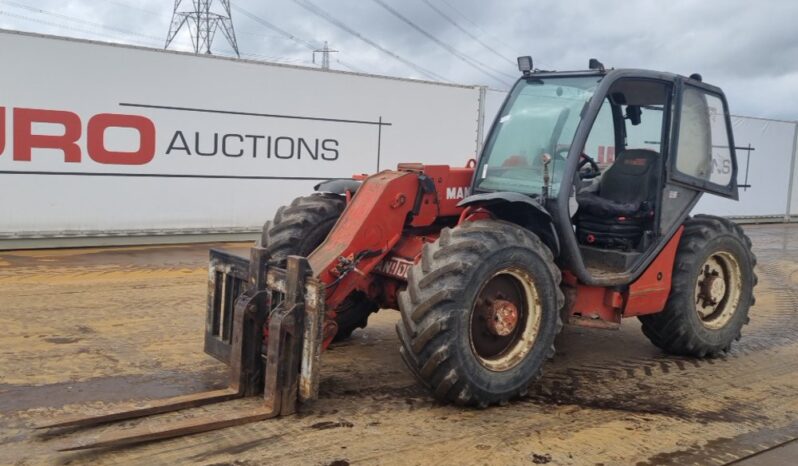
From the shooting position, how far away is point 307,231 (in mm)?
5465

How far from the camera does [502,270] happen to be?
181 inches

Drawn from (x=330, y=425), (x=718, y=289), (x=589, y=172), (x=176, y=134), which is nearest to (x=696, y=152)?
(x=589, y=172)

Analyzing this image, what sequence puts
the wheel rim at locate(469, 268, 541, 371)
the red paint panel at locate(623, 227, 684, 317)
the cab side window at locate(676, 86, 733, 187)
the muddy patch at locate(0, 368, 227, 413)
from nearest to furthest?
the muddy patch at locate(0, 368, 227, 413), the wheel rim at locate(469, 268, 541, 371), the red paint panel at locate(623, 227, 684, 317), the cab side window at locate(676, 86, 733, 187)

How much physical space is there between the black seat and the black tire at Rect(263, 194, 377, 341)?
181 cm

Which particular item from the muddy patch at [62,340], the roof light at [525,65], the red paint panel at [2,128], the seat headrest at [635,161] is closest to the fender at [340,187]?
the roof light at [525,65]

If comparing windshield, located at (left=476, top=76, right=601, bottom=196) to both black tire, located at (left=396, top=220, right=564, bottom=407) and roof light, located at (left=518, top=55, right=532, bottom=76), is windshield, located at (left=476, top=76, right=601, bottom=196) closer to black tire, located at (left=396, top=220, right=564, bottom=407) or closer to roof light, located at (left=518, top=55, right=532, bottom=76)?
roof light, located at (left=518, top=55, right=532, bottom=76)

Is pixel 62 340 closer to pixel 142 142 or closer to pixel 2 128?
pixel 2 128

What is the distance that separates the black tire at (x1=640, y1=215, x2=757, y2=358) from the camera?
591 cm

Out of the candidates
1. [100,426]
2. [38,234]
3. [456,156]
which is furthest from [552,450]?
[456,156]

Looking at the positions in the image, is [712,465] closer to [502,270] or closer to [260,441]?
[502,270]

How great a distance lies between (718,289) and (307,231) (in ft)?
11.0

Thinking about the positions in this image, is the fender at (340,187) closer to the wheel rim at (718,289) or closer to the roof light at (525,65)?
the roof light at (525,65)

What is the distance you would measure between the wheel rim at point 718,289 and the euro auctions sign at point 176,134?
26.1 ft

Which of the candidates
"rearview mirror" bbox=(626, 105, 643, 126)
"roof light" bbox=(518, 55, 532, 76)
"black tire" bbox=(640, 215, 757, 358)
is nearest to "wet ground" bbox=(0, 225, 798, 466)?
"black tire" bbox=(640, 215, 757, 358)
